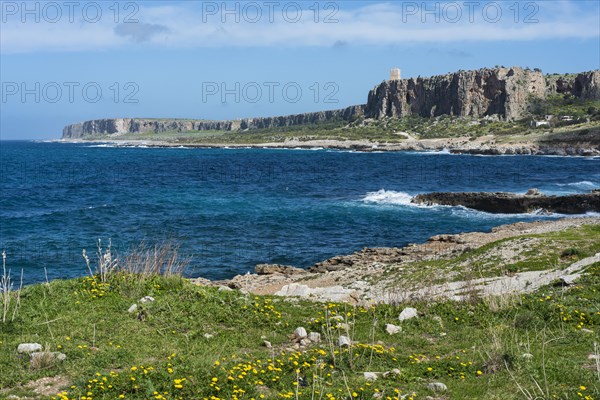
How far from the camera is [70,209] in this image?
140 ft

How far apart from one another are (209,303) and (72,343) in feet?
10.4

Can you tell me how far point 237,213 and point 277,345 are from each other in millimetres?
31916

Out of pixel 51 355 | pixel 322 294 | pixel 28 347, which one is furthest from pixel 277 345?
pixel 322 294

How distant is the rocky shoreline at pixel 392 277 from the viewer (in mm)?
15231

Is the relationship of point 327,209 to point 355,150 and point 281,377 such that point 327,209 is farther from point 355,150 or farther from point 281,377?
Answer: point 355,150

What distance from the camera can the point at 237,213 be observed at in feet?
138

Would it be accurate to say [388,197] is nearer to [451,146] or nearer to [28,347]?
[28,347]

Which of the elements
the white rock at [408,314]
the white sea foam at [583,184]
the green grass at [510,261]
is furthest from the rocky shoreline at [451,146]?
the white rock at [408,314]

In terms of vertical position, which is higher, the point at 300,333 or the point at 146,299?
the point at 146,299

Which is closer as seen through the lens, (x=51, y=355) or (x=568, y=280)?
(x=51, y=355)

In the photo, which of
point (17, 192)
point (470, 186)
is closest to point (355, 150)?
point (470, 186)

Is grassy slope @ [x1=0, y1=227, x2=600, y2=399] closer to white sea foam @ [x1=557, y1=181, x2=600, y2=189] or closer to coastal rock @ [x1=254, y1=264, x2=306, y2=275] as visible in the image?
coastal rock @ [x1=254, y1=264, x2=306, y2=275]

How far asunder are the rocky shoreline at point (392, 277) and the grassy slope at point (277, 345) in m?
1.64

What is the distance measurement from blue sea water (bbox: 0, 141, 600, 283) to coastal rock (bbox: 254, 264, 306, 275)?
129 centimetres
